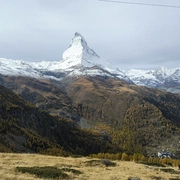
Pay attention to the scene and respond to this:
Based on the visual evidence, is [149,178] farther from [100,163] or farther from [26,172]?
[26,172]

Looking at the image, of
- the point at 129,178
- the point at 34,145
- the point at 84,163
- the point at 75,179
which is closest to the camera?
the point at 75,179

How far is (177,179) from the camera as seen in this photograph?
37875 mm

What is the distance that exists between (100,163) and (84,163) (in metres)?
2.93

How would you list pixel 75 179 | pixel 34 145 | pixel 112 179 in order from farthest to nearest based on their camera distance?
1. pixel 34 145
2. pixel 112 179
3. pixel 75 179

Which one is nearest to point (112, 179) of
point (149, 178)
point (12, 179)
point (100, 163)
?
point (149, 178)

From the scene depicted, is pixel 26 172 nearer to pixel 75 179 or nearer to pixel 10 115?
pixel 75 179

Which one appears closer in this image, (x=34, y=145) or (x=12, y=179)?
(x=12, y=179)

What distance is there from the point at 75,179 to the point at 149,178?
1247cm

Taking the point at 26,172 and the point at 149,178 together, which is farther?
the point at 149,178

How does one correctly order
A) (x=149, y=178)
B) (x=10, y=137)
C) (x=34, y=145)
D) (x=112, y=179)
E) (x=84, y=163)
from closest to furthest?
(x=112, y=179)
(x=149, y=178)
(x=84, y=163)
(x=10, y=137)
(x=34, y=145)

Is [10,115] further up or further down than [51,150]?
further up

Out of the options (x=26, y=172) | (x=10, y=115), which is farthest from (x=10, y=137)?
(x=26, y=172)

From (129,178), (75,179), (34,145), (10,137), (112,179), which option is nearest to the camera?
(75,179)

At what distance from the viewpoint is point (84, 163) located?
47.9m
